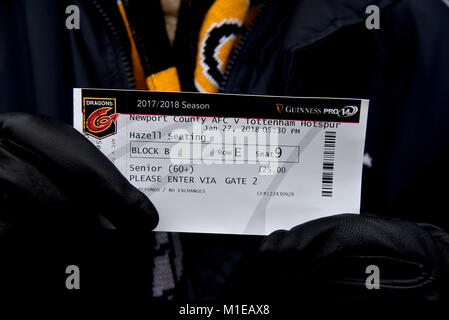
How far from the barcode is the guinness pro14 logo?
0.28 m

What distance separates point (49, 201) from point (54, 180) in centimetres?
3

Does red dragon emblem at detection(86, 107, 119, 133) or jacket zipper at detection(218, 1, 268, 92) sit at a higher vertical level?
jacket zipper at detection(218, 1, 268, 92)

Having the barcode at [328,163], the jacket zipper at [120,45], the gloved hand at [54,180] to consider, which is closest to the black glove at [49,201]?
the gloved hand at [54,180]

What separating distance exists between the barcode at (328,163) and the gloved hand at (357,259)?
0.14 ft

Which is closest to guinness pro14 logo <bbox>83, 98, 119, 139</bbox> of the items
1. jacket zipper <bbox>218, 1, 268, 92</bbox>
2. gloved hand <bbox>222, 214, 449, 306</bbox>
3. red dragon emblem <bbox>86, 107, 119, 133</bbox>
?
red dragon emblem <bbox>86, 107, 119, 133</bbox>

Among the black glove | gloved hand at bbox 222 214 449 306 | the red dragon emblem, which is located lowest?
gloved hand at bbox 222 214 449 306

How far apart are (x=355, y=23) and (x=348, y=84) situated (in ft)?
0.28

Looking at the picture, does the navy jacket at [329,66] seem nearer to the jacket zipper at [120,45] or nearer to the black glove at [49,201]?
the jacket zipper at [120,45]

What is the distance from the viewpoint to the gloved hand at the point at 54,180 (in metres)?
0.49

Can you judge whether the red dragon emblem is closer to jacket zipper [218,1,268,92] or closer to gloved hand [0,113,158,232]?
gloved hand [0,113,158,232]

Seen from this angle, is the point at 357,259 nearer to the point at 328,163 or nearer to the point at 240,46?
the point at 328,163

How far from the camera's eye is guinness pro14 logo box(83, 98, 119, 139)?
1.73 feet
